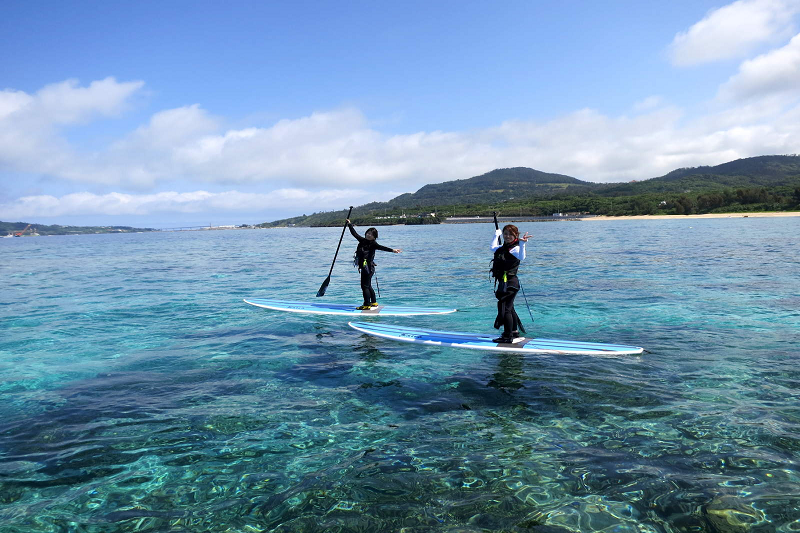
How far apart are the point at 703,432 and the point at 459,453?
380cm

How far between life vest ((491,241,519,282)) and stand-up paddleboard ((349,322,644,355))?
1.89 meters

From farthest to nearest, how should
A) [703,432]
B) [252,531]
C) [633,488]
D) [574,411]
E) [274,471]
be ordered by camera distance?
[574,411] → [703,432] → [274,471] → [633,488] → [252,531]

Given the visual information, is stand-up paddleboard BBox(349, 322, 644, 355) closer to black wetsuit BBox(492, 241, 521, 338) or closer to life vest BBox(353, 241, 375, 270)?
black wetsuit BBox(492, 241, 521, 338)

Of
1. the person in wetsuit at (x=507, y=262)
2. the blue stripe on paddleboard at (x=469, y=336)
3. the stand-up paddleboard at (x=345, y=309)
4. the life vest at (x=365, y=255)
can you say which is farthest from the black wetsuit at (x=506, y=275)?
the stand-up paddleboard at (x=345, y=309)

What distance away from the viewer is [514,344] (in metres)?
11.6

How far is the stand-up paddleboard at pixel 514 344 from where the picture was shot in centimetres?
1120

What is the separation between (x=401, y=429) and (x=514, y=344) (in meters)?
5.08

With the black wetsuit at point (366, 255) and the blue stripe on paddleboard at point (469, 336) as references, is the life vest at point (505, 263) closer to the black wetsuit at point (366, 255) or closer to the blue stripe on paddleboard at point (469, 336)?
the blue stripe on paddleboard at point (469, 336)

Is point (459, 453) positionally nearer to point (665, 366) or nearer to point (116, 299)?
point (665, 366)

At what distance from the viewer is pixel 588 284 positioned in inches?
958

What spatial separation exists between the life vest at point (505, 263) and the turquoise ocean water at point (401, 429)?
7.04 ft

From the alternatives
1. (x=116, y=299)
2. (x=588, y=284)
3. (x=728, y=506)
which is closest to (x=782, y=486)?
(x=728, y=506)

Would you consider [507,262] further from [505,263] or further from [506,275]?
[506,275]

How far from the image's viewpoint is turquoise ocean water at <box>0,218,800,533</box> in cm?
531
